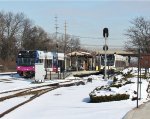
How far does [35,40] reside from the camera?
121688 millimetres

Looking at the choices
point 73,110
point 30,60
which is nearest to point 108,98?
point 73,110

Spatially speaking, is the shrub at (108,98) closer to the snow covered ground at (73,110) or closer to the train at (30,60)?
the snow covered ground at (73,110)

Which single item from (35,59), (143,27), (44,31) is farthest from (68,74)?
(44,31)

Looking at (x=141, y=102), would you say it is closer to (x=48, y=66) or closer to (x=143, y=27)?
(x=48, y=66)

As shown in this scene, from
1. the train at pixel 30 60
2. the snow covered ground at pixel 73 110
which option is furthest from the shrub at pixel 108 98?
the train at pixel 30 60

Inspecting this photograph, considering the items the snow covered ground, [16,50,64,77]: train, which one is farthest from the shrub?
[16,50,64,77]: train

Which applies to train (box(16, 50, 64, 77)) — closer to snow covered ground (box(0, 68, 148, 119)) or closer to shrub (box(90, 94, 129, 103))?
snow covered ground (box(0, 68, 148, 119))

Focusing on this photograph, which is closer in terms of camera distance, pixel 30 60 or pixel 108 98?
pixel 108 98

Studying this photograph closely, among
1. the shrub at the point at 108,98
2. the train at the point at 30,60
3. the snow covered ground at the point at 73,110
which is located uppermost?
the train at the point at 30,60

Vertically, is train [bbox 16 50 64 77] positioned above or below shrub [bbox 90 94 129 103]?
above

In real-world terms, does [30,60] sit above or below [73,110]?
above

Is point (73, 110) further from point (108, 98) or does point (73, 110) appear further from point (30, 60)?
point (30, 60)

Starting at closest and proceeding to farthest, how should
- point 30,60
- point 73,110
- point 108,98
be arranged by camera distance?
point 73,110 → point 108,98 → point 30,60

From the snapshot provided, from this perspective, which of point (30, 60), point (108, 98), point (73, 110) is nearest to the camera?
point (73, 110)
